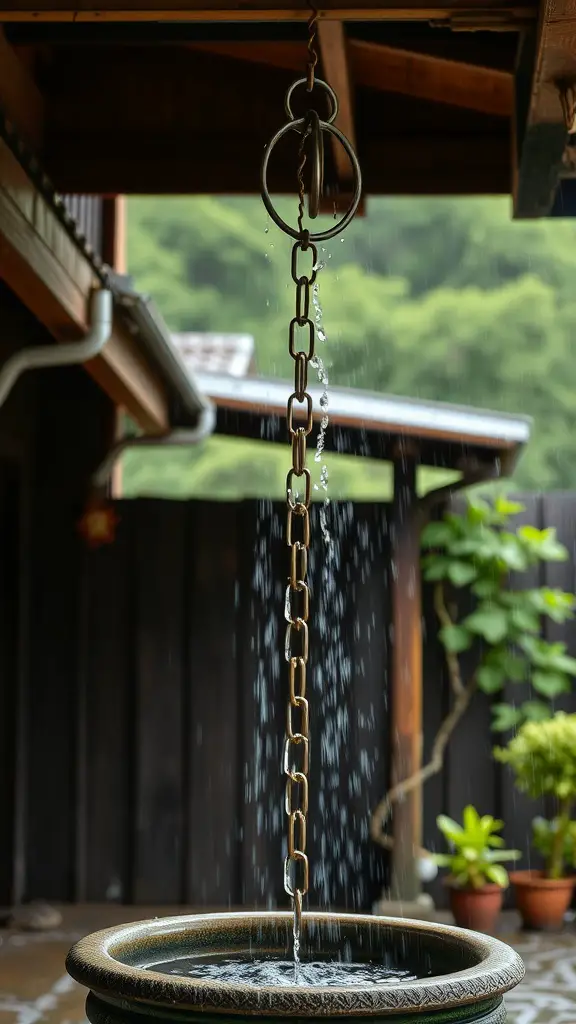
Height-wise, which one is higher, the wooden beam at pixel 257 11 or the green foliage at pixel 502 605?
the wooden beam at pixel 257 11

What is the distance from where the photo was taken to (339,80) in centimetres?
361

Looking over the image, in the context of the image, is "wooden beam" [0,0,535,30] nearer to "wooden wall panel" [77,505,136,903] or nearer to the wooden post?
the wooden post

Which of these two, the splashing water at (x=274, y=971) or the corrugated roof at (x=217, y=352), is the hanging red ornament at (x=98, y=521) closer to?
the corrugated roof at (x=217, y=352)

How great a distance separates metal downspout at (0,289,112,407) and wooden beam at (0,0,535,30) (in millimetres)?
1857

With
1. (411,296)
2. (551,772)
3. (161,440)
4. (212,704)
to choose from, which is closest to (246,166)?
(161,440)

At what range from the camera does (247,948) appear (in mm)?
2463

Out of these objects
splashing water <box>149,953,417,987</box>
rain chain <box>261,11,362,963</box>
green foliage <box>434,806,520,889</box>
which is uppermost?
rain chain <box>261,11,362,963</box>

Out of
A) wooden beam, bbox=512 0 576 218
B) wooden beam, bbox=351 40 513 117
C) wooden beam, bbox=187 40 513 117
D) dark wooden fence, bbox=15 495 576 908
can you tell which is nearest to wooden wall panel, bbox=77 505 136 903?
dark wooden fence, bbox=15 495 576 908

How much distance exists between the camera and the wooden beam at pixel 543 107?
2562 mm

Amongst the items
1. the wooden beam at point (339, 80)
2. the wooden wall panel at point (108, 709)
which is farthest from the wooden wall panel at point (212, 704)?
the wooden beam at point (339, 80)

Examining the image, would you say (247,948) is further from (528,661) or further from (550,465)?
(550,465)

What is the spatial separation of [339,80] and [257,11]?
105 centimetres

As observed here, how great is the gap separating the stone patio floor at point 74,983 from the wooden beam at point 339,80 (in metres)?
2.96

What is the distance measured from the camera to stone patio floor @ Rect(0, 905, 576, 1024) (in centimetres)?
448
